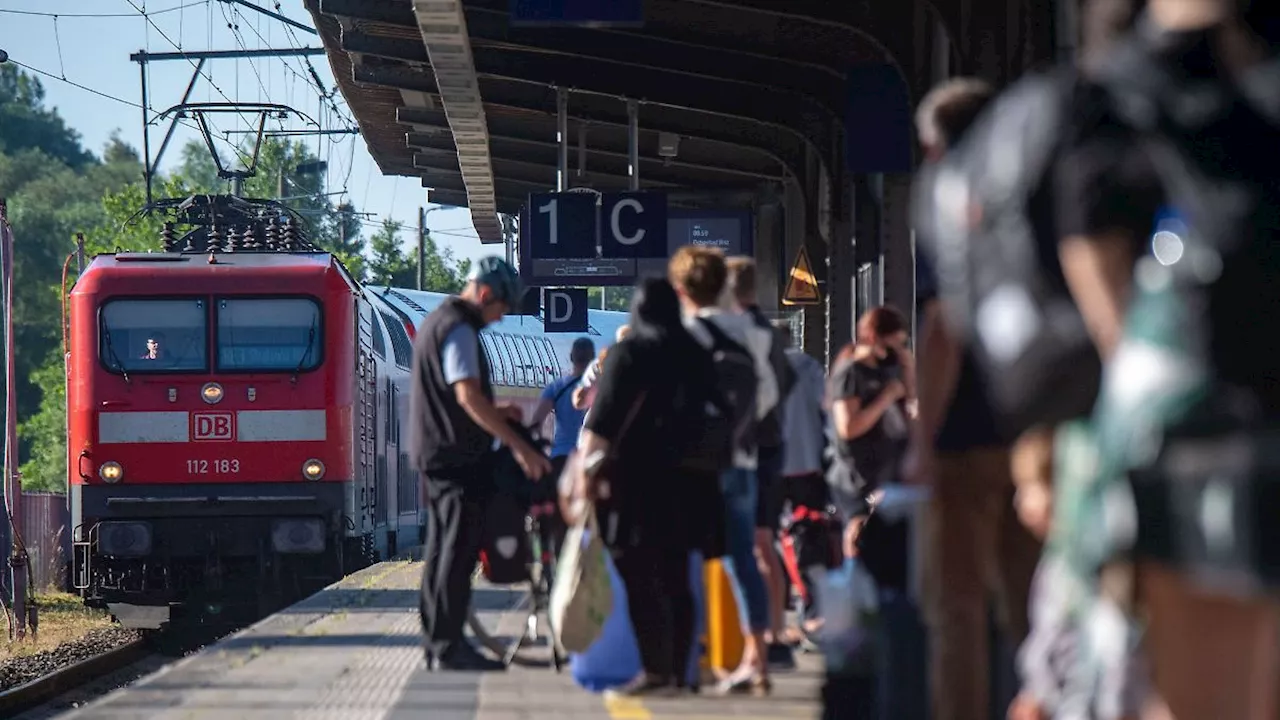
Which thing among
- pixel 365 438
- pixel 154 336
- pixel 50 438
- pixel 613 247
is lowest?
pixel 50 438

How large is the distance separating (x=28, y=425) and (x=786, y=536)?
232 ft

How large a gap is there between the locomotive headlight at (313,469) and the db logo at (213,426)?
589 mm

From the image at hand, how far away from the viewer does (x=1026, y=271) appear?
353 cm

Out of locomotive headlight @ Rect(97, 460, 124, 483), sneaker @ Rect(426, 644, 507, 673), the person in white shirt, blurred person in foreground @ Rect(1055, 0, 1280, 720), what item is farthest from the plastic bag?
locomotive headlight @ Rect(97, 460, 124, 483)

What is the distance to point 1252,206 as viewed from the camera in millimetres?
3240

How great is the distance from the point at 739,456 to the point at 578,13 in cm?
656

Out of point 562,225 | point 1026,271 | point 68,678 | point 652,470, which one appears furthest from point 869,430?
point 562,225

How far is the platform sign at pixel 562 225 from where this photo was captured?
71.5 ft

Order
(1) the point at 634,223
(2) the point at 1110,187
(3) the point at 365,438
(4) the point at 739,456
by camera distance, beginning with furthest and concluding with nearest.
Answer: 1. (1) the point at 634,223
2. (3) the point at 365,438
3. (4) the point at 739,456
4. (2) the point at 1110,187

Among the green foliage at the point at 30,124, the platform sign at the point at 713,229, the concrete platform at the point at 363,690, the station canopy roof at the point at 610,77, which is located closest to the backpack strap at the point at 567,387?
the concrete platform at the point at 363,690

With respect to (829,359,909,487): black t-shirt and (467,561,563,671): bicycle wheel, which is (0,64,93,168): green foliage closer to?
(467,561,563,671): bicycle wheel

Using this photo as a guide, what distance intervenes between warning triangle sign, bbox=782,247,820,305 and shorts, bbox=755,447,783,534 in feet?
28.4

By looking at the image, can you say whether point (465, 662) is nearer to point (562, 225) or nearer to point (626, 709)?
point (626, 709)

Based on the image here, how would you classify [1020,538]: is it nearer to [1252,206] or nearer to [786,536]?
[1252,206]
